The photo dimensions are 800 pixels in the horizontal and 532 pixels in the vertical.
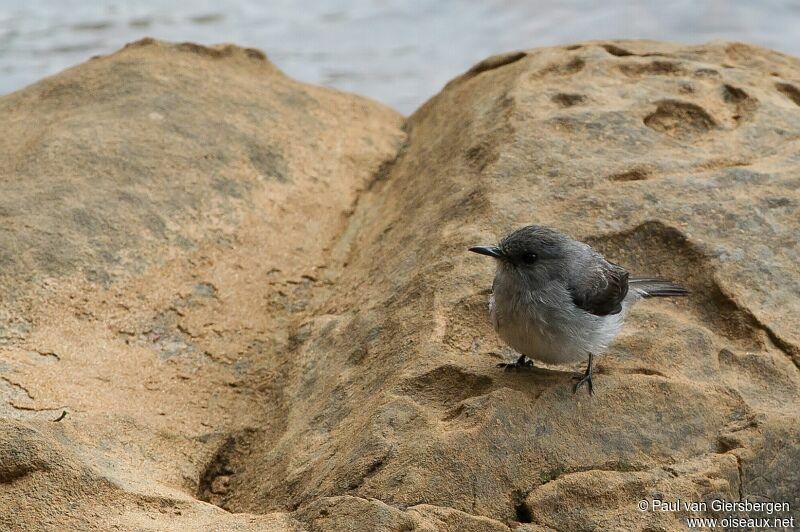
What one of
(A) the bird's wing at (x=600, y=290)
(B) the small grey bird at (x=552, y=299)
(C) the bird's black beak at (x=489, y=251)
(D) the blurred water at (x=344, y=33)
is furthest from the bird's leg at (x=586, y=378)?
(D) the blurred water at (x=344, y=33)

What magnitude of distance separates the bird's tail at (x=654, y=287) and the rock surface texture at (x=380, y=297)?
6.1 inches

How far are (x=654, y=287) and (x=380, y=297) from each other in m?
1.36

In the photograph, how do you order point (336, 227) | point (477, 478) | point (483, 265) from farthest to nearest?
point (336, 227), point (483, 265), point (477, 478)

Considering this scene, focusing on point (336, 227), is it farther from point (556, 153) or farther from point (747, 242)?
point (747, 242)

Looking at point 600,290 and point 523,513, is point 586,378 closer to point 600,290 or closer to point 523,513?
point 600,290

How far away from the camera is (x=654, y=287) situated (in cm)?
463

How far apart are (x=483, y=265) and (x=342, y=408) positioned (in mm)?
1036

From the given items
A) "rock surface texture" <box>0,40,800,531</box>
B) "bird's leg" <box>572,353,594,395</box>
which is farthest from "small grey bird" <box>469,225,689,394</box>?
"rock surface texture" <box>0,40,800,531</box>

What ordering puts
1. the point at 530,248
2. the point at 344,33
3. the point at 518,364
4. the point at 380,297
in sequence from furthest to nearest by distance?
the point at 344,33, the point at 380,297, the point at 518,364, the point at 530,248

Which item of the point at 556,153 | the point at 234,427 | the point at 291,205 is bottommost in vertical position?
the point at 234,427

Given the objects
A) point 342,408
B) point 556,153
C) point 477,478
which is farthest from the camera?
point 556,153

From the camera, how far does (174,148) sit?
6.24 meters

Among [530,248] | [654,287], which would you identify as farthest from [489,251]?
[654,287]

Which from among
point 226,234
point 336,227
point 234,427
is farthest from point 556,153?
point 234,427
